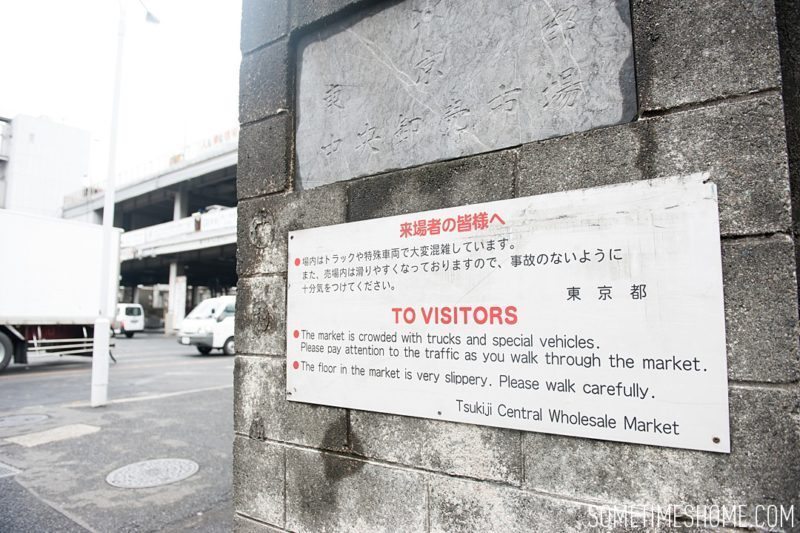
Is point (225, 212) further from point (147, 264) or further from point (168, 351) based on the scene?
point (147, 264)

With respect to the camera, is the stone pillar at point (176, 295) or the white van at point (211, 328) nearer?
the white van at point (211, 328)

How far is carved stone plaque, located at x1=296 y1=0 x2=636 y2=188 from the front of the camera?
216 cm

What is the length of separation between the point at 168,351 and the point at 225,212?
8.92 meters

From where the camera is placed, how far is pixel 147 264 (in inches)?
1328

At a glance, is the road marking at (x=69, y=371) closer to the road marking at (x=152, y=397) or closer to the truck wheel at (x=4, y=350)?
the truck wheel at (x=4, y=350)

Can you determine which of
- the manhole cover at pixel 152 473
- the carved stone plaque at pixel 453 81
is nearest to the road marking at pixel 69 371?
the manhole cover at pixel 152 473

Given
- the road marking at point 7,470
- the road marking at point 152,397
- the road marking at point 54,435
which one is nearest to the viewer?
the road marking at point 7,470

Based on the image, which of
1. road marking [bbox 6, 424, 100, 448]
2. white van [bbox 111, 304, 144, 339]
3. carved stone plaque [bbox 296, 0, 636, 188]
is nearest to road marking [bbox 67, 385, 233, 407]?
road marking [bbox 6, 424, 100, 448]

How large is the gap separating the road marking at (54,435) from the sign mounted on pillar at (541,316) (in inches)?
213

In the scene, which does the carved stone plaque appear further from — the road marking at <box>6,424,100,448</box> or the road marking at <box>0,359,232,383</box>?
the road marking at <box>0,359,232,383</box>

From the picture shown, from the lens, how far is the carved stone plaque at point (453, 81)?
84.9 inches

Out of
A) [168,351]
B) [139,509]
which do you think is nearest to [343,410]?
[139,509]

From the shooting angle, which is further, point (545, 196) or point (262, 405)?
point (262, 405)

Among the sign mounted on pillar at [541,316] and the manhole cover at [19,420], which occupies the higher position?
the sign mounted on pillar at [541,316]
